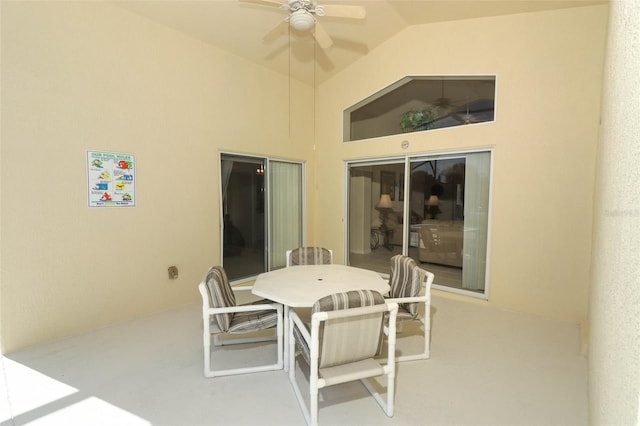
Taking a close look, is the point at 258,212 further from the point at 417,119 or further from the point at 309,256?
the point at 417,119

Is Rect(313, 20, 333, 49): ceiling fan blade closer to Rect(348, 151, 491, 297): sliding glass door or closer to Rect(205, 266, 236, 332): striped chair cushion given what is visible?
Rect(348, 151, 491, 297): sliding glass door

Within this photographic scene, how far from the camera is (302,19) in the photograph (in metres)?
→ 2.72

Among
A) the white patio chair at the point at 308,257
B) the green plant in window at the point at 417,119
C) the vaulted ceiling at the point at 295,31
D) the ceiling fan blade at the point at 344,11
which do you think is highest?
the vaulted ceiling at the point at 295,31

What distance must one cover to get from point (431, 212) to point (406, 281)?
1917 millimetres

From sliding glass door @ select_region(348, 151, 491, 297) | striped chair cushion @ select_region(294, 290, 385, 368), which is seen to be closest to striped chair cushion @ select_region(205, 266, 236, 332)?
striped chair cushion @ select_region(294, 290, 385, 368)

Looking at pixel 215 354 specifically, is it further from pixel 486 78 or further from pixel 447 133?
pixel 486 78

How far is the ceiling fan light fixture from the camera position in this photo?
8.81ft

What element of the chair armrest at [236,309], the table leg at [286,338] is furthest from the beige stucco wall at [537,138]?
the chair armrest at [236,309]

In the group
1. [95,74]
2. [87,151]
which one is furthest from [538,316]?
[95,74]

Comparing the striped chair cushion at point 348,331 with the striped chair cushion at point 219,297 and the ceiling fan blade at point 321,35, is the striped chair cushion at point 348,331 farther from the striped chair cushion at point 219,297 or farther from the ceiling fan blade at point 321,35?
the ceiling fan blade at point 321,35

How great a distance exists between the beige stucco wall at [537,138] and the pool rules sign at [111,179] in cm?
390

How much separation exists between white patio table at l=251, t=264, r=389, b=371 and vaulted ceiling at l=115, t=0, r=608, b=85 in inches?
100.0

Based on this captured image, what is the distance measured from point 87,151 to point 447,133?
428cm

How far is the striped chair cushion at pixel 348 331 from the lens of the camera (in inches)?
69.6
